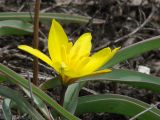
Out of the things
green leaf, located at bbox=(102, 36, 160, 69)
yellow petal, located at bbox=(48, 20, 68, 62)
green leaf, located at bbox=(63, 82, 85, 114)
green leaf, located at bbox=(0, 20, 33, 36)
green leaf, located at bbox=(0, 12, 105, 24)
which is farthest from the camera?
green leaf, located at bbox=(0, 12, 105, 24)

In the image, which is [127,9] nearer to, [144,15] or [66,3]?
[144,15]

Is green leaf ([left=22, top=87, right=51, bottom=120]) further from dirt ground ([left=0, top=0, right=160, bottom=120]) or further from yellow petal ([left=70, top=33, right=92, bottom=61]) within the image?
dirt ground ([left=0, top=0, right=160, bottom=120])

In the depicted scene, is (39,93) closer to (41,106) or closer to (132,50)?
(41,106)

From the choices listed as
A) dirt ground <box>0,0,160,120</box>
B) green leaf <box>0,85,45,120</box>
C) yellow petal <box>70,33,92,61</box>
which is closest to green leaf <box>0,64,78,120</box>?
green leaf <box>0,85,45,120</box>

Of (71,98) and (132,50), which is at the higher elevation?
(132,50)

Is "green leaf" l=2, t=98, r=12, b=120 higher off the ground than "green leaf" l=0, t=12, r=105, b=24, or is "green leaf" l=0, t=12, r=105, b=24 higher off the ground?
"green leaf" l=0, t=12, r=105, b=24

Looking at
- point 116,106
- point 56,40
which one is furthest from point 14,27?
point 116,106
